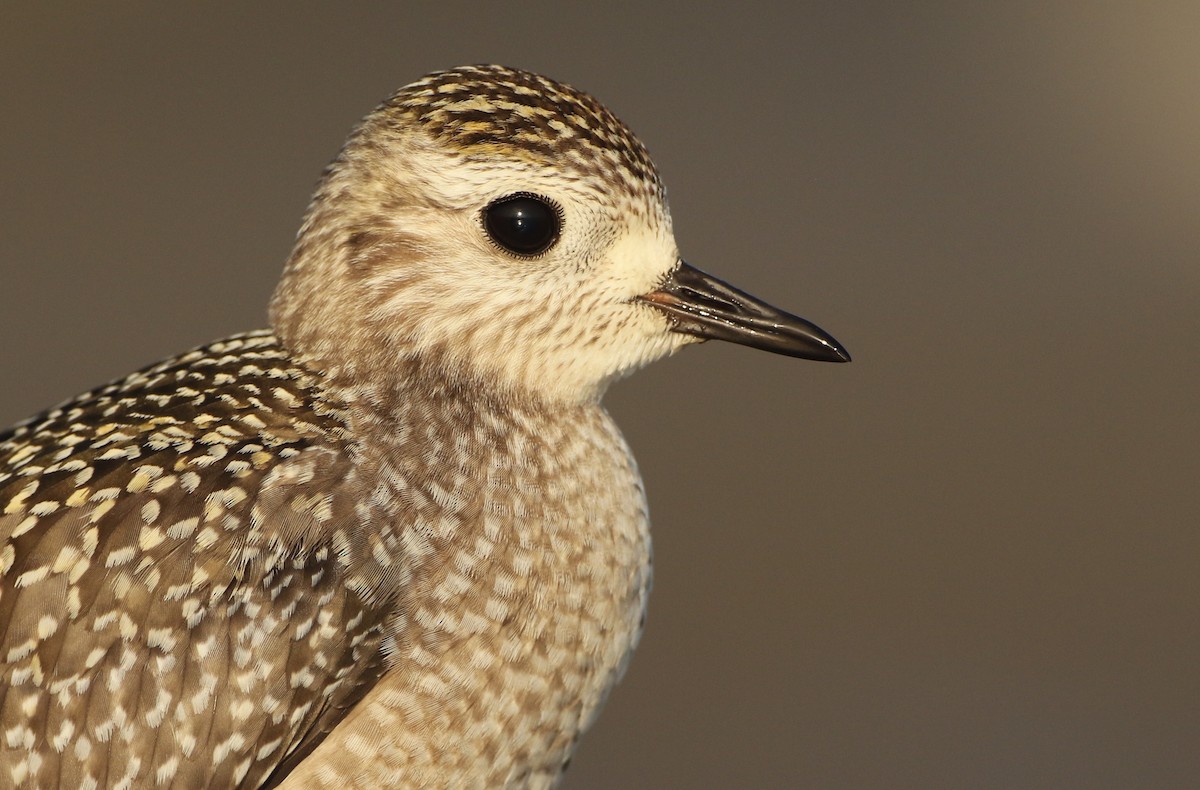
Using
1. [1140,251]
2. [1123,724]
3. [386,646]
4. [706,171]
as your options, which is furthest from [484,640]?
[1140,251]

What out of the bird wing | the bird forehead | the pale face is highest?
the bird forehead

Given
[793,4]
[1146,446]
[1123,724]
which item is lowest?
[1123,724]

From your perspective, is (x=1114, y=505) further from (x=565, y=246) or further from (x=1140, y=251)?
(x=565, y=246)

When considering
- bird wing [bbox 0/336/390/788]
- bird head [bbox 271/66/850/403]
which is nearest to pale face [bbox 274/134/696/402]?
bird head [bbox 271/66/850/403]

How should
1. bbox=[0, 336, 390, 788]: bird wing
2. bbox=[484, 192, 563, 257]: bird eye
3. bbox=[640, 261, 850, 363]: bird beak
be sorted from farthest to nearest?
bbox=[640, 261, 850, 363]: bird beak → bbox=[484, 192, 563, 257]: bird eye → bbox=[0, 336, 390, 788]: bird wing

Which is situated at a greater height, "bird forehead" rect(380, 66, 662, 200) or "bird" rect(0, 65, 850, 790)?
"bird forehead" rect(380, 66, 662, 200)

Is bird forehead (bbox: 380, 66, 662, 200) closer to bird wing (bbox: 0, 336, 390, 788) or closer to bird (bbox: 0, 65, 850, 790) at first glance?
bird (bbox: 0, 65, 850, 790)
